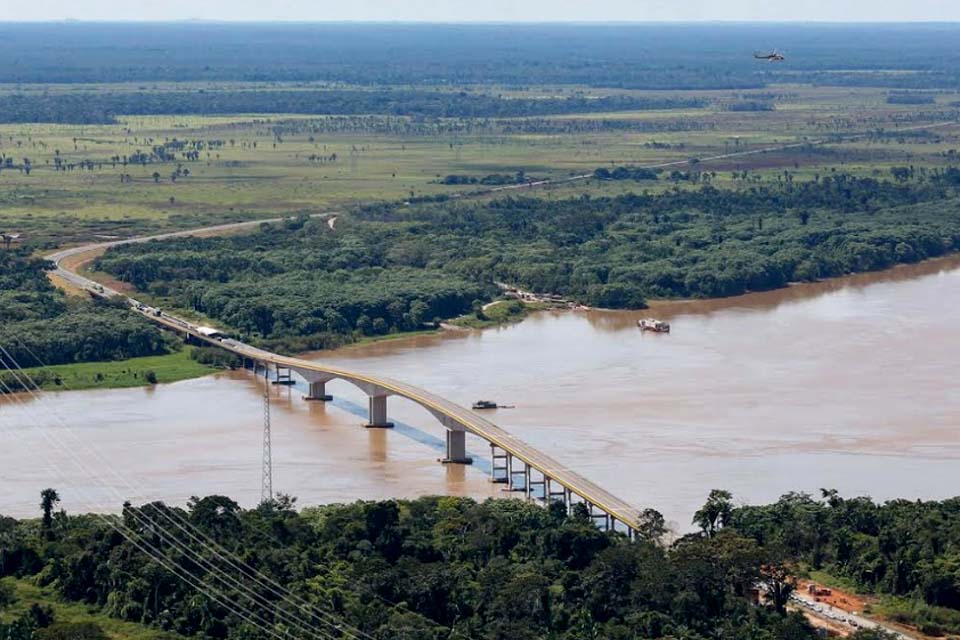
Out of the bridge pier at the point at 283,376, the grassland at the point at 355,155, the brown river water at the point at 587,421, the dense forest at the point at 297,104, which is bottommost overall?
the dense forest at the point at 297,104

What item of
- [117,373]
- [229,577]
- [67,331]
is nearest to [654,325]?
[117,373]

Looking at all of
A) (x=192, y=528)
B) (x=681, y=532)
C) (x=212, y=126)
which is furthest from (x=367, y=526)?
(x=212, y=126)

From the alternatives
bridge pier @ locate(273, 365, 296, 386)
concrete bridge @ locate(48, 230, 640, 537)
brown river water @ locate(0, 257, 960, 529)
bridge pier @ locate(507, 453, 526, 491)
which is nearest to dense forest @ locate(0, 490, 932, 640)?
concrete bridge @ locate(48, 230, 640, 537)

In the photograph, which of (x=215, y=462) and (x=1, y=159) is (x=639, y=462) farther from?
(x=1, y=159)

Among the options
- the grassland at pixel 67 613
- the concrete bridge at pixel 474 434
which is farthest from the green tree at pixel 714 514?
the grassland at pixel 67 613

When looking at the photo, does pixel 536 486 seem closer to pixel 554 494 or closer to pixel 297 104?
pixel 554 494

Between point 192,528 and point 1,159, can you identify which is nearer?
point 192,528

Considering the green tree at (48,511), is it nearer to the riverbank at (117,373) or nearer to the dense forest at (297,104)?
the riverbank at (117,373)
